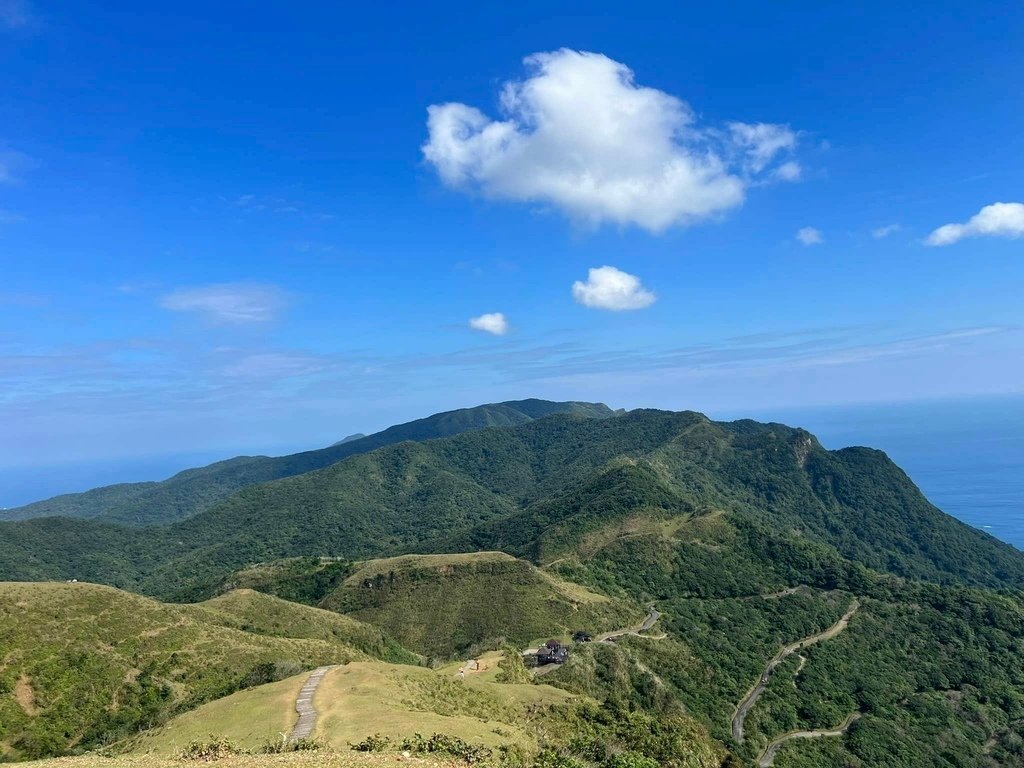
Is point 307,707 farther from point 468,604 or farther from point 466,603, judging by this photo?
point 466,603

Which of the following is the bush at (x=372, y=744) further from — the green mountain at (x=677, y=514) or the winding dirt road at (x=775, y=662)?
the green mountain at (x=677, y=514)

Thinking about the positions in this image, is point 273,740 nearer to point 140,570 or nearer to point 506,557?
point 506,557

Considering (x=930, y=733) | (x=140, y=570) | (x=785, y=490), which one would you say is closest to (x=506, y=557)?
(x=930, y=733)

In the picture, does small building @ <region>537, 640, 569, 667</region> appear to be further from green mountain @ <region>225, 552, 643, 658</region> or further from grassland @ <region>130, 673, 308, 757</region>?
grassland @ <region>130, 673, 308, 757</region>

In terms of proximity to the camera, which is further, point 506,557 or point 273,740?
point 506,557

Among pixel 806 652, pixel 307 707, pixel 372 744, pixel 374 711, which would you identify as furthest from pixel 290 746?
pixel 806 652
